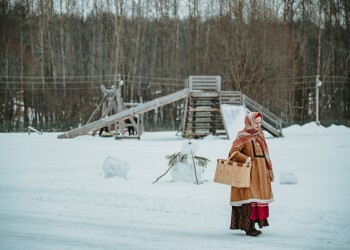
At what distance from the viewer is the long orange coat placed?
24.5 feet

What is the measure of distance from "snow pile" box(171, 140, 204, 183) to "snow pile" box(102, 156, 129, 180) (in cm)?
136

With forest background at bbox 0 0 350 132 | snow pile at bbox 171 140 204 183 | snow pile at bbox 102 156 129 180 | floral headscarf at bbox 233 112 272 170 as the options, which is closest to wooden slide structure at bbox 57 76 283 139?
forest background at bbox 0 0 350 132

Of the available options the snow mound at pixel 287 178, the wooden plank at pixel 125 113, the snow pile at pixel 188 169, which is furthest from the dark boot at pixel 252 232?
the wooden plank at pixel 125 113

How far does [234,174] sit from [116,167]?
6202mm

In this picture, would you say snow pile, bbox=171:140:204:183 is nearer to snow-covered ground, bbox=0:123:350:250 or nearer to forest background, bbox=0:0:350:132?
snow-covered ground, bbox=0:123:350:250

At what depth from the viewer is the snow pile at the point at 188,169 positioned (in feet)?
39.8

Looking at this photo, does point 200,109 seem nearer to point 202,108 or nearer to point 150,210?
point 202,108

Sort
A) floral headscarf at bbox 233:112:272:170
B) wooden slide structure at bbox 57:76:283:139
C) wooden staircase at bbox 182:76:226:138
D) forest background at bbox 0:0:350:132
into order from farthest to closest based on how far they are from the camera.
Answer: forest background at bbox 0:0:350:132 → wooden staircase at bbox 182:76:226:138 → wooden slide structure at bbox 57:76:283:139 → floral headscarf at bbox 233:112:272:170

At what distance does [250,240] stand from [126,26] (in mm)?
46055

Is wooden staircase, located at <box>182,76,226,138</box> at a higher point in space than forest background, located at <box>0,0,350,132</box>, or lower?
lower

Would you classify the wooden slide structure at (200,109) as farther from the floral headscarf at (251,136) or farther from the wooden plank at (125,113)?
the floral headscarf at (251,136)

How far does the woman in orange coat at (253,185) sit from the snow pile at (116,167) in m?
5.92

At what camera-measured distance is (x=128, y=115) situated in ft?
98.0

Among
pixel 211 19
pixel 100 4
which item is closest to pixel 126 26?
pixel 100 4
